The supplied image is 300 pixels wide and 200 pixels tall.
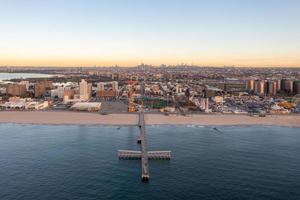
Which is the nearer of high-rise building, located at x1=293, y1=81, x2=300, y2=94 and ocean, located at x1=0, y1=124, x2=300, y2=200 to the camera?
ocean, located at x1=0, y1=124, x2=300, y2=200

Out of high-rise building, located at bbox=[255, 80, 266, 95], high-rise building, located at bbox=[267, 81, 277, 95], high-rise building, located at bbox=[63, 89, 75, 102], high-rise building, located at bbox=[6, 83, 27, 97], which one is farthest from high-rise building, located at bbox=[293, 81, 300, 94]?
high-rise building, located at bbox=[6, 83, 27, 97]

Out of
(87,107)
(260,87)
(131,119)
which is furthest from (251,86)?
(131,119)

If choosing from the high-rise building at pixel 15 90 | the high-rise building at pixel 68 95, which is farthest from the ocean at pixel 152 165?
the high-rise building at pixel 15 90

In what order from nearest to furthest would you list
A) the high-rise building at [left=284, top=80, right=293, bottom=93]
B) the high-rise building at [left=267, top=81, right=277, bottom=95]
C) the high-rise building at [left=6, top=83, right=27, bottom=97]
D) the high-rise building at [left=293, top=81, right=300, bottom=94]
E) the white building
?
1. the white building
2. the high-rise building at [left=6, top=83, right=27, bottom=97]
3. the high-rise building at [left=293, top=81, right=300, bottom=94]
4. the high-rise building at [left=267, top=81, right=277, bottom=95]
5. the high-rise building at [left=284, top=80, right=293, bottom=93]

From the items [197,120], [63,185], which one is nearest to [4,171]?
[63,185]

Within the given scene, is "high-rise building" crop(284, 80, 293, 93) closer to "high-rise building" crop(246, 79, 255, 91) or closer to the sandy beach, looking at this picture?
"high-rise building" crop(246, 79, 255, 91)

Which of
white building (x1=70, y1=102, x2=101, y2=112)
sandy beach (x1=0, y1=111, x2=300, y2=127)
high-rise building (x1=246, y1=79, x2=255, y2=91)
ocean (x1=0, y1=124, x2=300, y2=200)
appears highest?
high-rise building (x1=246, y1=79, x2=255, y2=91)
